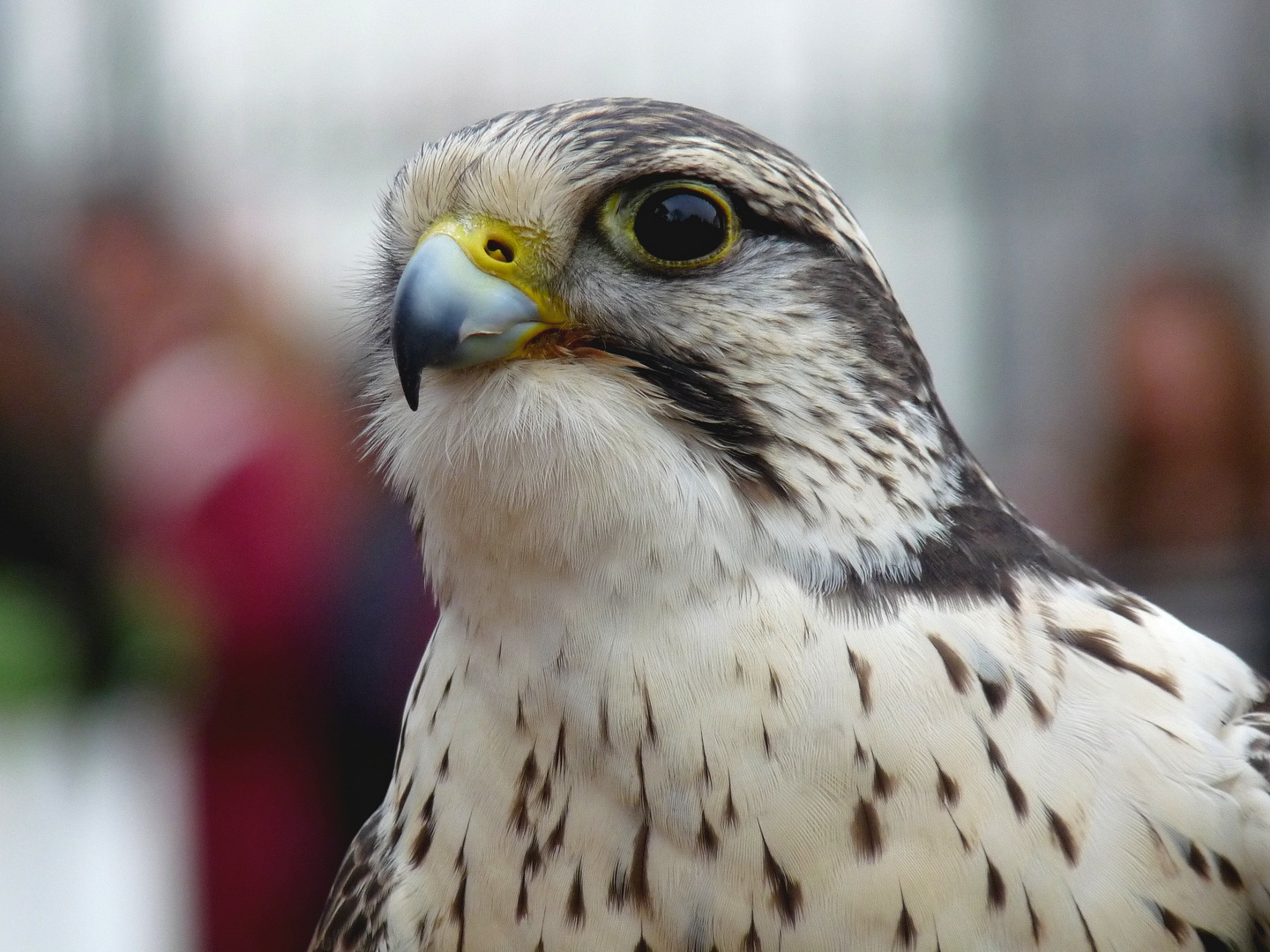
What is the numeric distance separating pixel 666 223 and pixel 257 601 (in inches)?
95.3

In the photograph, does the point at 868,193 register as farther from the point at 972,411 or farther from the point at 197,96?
the point at 197,96

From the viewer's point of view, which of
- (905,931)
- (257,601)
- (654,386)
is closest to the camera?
(905,931)

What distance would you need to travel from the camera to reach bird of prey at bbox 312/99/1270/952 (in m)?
1.54

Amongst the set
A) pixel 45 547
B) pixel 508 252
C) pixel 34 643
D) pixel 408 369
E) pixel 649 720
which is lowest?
pixel 34 643

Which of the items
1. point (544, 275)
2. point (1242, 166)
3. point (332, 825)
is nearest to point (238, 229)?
point (332, 825)

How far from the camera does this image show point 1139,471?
412 cm

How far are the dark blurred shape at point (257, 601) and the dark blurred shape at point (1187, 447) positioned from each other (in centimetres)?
208

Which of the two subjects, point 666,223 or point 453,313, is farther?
point 666,223

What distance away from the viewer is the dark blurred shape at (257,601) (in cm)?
362

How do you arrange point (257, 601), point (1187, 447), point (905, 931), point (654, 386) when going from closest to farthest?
1. point (905, 931)
2. point (654, 386)
3. point (257, 601)
4. point (1187, 447)

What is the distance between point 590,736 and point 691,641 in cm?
15

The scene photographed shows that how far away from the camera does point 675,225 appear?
1.68 m

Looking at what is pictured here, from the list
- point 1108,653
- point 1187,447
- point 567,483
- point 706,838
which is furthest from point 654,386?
point 1187,447

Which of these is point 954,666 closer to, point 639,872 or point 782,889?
point 782,889
